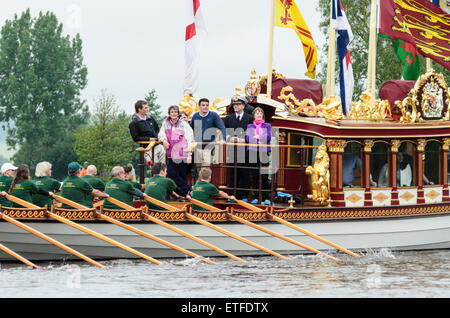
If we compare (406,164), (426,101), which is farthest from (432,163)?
(426,101)

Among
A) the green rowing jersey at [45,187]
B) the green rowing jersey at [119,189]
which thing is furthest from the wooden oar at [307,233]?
the green rowing jersey at [45,187]

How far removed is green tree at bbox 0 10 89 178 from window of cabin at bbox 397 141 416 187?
50548mm

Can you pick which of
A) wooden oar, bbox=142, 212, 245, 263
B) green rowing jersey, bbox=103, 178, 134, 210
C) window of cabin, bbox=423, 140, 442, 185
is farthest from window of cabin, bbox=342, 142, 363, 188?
green rowing jersey, bbox=103, 178, 134, 210

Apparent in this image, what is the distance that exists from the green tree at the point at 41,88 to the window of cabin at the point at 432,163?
165ft

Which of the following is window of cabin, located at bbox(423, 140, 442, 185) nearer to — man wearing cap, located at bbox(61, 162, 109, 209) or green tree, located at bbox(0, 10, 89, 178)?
man wearing cap, located at bbox(61, 162, 109, 209)

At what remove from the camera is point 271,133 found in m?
20.2

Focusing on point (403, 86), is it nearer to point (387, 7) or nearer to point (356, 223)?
point (387, 7)

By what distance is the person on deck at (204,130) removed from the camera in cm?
1966

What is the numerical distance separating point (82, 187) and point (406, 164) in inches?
329

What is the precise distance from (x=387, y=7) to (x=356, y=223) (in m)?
5.94

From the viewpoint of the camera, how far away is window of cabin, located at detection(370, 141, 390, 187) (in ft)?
67.2

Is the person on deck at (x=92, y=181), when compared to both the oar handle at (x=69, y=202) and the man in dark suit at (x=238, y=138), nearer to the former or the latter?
the oar handle at (x=69, y=202)
